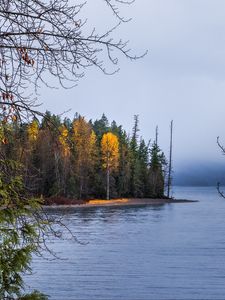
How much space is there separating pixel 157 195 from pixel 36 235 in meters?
82.5

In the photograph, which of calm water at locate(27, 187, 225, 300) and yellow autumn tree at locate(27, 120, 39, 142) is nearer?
yellow autumn tree at locate(27, 120, 39, 142)

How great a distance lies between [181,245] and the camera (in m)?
28.7

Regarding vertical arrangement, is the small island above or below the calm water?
above

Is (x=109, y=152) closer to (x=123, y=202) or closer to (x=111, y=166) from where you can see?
(x=111, y=166)

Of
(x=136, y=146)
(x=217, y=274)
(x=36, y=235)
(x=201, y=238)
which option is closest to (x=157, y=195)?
(x=136, y=146)

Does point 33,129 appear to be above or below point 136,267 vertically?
above

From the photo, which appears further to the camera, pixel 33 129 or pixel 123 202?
pixel 123 202

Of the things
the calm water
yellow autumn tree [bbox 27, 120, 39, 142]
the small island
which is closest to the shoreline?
the small island

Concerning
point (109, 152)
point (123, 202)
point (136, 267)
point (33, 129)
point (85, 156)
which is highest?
point (109, 152)

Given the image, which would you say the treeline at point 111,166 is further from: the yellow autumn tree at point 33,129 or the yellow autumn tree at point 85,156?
the yellow autumn tree at point 33,129

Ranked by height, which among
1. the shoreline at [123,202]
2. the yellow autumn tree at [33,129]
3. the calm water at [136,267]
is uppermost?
the yellow autumn tree at [33,129]

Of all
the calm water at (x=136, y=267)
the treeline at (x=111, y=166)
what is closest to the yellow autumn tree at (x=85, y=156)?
the treeline at (x=111, y=166)

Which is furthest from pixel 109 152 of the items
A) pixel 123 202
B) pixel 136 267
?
pixel 136 267

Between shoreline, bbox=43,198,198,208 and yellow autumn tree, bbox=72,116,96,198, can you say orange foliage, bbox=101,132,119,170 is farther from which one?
shoreline, bbox=43,198,198,208
